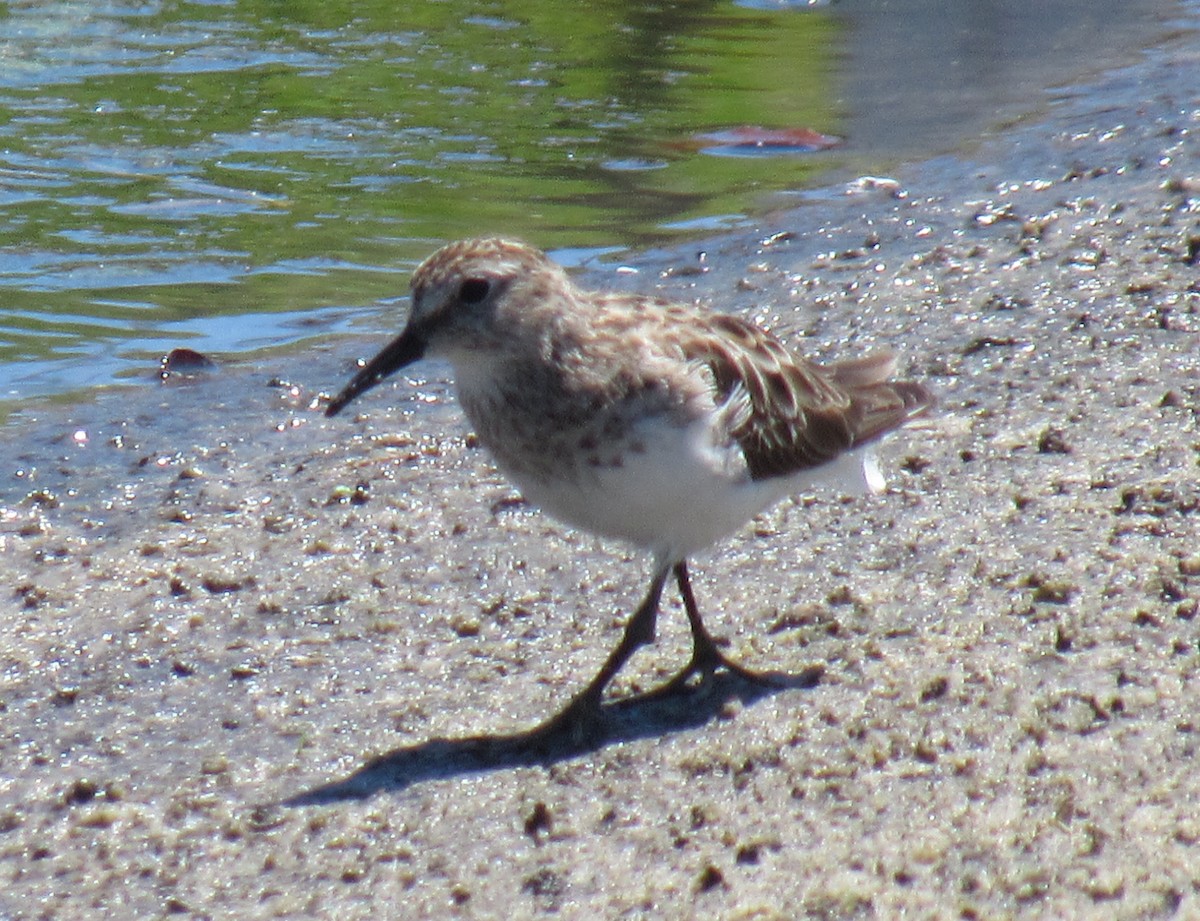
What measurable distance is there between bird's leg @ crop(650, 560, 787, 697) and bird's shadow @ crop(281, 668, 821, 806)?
2 centimetres

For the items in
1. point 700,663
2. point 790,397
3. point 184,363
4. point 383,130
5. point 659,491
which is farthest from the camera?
point 383,130

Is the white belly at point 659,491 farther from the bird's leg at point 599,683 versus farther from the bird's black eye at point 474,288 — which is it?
the bird's black eye at point 474,288

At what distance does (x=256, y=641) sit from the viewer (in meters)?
4.95

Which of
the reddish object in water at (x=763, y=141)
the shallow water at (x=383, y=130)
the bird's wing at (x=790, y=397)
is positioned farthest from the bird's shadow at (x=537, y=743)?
the reddish object in water at (x=763, y=141)

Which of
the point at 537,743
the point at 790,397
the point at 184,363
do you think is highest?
the point at 790,397

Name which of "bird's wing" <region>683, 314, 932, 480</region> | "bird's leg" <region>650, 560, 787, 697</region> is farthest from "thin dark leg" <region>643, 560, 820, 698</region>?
"bird's wing" <region>683, 314, 932, 480</region>

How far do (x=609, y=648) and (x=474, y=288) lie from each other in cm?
109

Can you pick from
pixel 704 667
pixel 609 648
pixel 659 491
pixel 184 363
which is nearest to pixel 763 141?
pixel 184 363

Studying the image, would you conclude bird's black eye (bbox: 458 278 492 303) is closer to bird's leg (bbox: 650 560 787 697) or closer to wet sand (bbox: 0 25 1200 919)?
bird's leg (bbox: 650 560 787 697)

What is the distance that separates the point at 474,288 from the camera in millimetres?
4391

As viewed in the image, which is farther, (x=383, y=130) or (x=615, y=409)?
(x=383, y=130)

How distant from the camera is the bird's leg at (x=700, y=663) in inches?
175

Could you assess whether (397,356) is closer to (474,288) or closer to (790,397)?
(474,288)

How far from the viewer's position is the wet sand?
12.0ft
